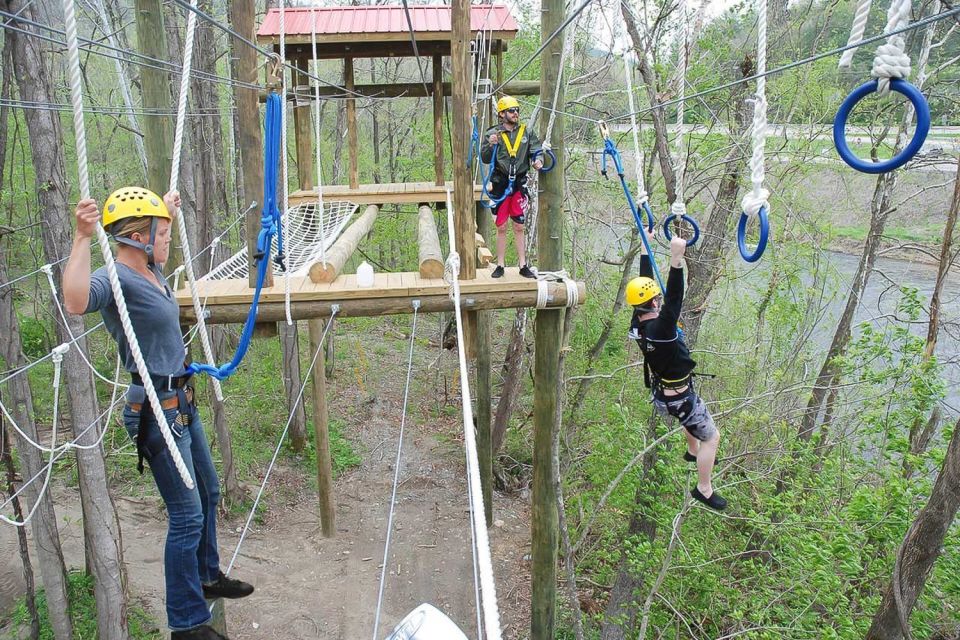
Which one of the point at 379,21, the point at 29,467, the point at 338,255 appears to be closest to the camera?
the point at 338,255

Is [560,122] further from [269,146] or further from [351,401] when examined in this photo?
[351,401]

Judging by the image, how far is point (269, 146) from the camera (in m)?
2.89

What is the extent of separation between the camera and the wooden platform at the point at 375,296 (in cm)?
376

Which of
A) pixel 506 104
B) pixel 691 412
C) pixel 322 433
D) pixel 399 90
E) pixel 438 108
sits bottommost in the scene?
pixel 322 433

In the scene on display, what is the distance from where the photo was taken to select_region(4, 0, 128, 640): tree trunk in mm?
4055

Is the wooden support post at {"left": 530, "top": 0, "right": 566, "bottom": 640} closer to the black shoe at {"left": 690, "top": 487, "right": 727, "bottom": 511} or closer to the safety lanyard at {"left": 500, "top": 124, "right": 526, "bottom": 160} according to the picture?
the safety lanyard at {"left": 500, "top": 124, "right": 526, "bottom": 160}

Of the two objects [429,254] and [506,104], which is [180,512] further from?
[506,104]

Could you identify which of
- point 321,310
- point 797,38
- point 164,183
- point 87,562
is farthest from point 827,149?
point 87,562

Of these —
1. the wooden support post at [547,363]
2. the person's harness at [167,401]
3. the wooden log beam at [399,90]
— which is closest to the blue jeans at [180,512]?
the person's harness at [167,401]

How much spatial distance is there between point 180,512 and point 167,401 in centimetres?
38

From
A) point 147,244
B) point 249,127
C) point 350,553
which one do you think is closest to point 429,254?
point 249,127

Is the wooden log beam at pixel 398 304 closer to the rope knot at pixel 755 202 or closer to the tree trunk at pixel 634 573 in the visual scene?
the rope knot at pixel 755 202

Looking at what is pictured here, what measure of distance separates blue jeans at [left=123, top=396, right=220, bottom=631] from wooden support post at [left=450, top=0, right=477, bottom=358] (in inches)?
76.7

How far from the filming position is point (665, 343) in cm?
298
